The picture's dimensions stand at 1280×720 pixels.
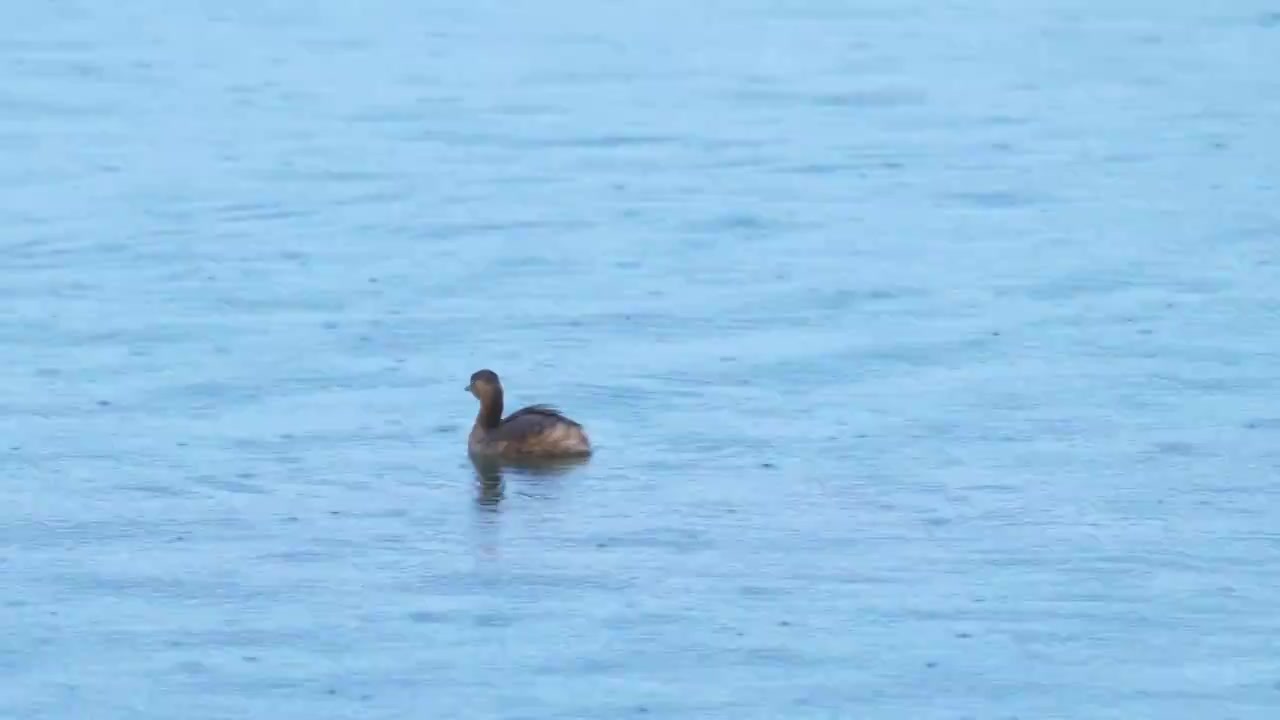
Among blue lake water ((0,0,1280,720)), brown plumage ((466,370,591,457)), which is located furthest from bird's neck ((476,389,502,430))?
blue lake water ((0,0,1280,720))

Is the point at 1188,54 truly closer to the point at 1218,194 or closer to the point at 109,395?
the point at 1218,194

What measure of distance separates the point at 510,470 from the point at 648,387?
1309 millimetres

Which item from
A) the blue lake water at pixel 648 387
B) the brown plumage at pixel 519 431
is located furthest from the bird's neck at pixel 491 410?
the blue lake water at pixel 648 387

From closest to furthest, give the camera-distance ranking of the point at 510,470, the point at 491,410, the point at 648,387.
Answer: the point at 510,470
the point at 491,410
the point at 648,387

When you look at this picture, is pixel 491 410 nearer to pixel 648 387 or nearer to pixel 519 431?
pixel 519 431

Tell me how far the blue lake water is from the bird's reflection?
8 centimetres

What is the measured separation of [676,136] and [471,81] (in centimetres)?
312

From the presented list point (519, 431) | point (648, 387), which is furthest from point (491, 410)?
point (648, 387)

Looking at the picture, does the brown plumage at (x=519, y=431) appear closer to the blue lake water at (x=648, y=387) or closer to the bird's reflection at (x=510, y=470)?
the bird's reflection at (x=510, y=470)

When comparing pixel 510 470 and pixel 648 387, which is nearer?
pixel 510 470

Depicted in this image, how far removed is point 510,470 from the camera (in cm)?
1155

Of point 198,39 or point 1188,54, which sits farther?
point 198,39

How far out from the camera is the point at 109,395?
41.2 feet

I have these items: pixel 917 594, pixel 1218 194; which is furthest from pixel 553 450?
pixel 1218 194
